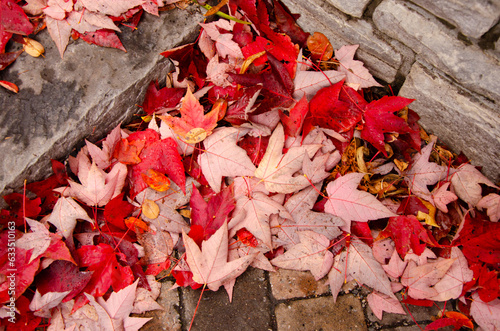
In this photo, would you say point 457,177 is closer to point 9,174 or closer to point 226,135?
point 226,135

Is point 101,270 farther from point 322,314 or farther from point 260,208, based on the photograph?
point 322,314

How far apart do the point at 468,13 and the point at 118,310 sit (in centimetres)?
196

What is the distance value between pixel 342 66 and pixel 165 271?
1.44 metres

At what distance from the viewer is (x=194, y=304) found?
1464mm

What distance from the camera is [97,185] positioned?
1451mm

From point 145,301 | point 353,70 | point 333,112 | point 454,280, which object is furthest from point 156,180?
point 454,280

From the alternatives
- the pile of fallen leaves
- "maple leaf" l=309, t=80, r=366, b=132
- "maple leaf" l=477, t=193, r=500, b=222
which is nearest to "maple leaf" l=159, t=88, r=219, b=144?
the pile of fallen leaves

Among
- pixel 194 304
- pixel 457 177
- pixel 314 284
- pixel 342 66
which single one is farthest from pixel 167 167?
pixel 457 177

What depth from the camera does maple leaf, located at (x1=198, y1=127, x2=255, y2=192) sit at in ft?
4.65

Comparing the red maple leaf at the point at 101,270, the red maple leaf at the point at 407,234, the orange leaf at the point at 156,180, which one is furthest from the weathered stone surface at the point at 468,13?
the red maple leaf at the point at 101,270

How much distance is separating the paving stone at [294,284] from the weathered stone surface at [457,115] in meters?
1.00

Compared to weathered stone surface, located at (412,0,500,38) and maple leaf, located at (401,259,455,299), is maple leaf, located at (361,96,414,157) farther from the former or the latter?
maple leaf, located at (401,259,455,299)

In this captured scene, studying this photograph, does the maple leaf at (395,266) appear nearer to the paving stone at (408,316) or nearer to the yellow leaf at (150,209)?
the paving stone at (408,316)

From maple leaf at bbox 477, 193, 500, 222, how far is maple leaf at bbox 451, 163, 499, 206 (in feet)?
0.10
